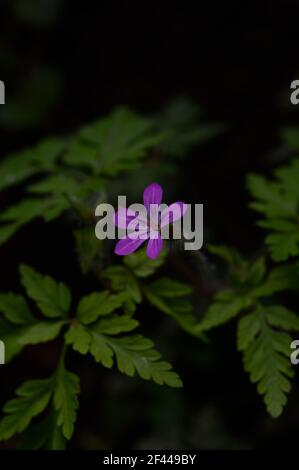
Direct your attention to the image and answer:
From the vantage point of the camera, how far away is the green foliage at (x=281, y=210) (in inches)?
97.1

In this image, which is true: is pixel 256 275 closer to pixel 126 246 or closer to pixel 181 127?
pixel 126 246

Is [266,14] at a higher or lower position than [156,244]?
higher

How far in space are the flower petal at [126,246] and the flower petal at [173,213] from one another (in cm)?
13

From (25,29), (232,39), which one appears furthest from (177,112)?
(25,29)

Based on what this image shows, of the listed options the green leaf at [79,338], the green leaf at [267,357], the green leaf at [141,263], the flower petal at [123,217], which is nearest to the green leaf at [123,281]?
the green leaf at [141,263]

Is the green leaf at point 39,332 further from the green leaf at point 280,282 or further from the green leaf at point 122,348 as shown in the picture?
the green leaf at point 280,282

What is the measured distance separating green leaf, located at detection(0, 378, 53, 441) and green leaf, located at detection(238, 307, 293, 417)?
0.84 meters

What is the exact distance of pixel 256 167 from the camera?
14.8 feet

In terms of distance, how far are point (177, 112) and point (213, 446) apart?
7.80 feet

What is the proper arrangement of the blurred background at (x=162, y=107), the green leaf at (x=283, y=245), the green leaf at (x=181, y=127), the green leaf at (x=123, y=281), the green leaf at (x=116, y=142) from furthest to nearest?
the green leaf at (x=181, y=127)
the blurred background at (x=162, y=107)
the green leaf at (x=116, y=142)
the green leaf at (x=123, y=281)
the green leaf at (x=283, y=245)

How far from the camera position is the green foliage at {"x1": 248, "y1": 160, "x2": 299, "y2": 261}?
8.09 ft

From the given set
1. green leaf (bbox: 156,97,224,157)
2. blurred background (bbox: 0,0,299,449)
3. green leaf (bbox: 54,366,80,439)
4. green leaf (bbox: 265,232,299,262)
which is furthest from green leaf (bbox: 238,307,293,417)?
green leaf (bbox: 156,97,224,157)

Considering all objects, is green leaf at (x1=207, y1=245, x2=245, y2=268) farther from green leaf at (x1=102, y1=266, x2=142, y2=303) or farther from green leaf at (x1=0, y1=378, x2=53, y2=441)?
green leaf at (x1=0, y1=378, x2=53, y2=441)

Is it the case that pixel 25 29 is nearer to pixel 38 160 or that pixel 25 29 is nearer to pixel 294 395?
pixel 38 160
